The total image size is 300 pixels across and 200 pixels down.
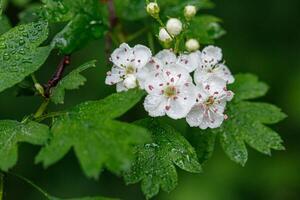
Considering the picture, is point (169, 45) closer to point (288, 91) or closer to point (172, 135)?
point (172, 135)

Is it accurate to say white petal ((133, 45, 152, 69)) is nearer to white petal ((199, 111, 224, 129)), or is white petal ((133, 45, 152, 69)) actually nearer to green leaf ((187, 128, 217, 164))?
white petal ((199, 111, 224, 129))

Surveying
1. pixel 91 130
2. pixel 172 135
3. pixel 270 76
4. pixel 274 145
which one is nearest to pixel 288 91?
pixel 270 76

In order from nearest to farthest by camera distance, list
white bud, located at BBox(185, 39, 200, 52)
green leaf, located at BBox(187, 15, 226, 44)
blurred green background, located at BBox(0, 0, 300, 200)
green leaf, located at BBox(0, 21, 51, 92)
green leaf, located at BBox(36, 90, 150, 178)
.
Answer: green leaf, located at BBox(36, 90, 150, 178) → green leaf, located at BBox(0, 21, 51, 92) → white bud, located at BBox(185, 39, 200, 52) → green leaf, located at BBox(187, 15, 226, 44) → blurred green background, located at BBox(0, 0, 300, 200)

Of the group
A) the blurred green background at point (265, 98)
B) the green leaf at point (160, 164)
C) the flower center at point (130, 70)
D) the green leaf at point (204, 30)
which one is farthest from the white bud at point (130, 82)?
the blurred green background at point (265, 98)

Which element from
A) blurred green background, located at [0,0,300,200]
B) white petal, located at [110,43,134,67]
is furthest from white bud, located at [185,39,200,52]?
blurred green background, located at [0,0,300,200]

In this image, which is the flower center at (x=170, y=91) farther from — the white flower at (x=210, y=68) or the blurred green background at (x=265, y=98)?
the blurred green background at (x=265, y=98)

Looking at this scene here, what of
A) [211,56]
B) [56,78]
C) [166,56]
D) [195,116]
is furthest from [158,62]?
[56,78]
